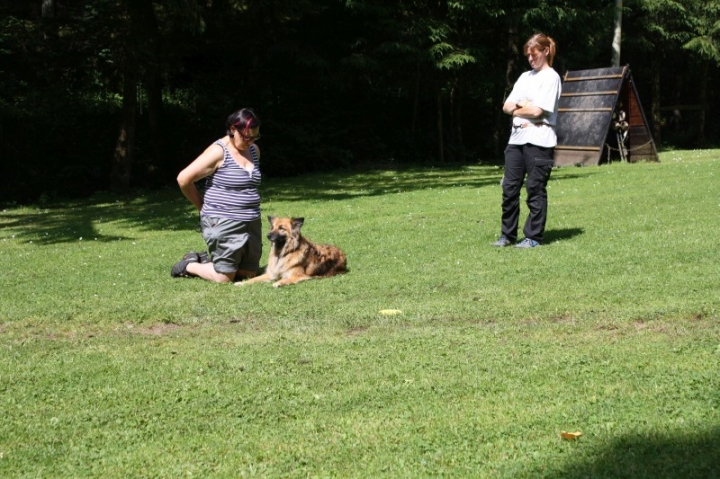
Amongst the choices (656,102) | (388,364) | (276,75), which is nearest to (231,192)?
(388,364)

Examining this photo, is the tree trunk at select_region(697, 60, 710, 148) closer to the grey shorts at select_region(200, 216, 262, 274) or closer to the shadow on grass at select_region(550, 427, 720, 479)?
the grey shorts at select_region(200, 216, 262, 274)

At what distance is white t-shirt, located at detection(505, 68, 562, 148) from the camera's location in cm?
959

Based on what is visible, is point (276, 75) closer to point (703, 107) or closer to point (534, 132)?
point (534, 132)

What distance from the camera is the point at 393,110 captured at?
31.5 meters

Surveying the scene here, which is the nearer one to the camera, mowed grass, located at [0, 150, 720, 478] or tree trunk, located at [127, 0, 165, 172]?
mowed grass, located at [0, 150, 720, 478]

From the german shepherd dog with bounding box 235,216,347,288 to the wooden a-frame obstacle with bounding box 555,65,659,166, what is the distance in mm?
16056

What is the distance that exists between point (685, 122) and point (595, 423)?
4150 cm

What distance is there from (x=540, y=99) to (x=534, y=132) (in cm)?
37

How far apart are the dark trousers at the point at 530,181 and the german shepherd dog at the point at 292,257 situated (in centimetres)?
237

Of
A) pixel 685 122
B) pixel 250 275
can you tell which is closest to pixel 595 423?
pixel 250 275

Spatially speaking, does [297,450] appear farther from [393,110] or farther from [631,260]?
[393,110]

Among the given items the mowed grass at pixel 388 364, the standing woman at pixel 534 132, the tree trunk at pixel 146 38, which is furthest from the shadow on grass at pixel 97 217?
the standing woman at pixel 534 132

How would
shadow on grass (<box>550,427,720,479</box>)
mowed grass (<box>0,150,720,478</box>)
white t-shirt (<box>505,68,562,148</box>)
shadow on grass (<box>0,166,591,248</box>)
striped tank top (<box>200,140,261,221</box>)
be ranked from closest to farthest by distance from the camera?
shadow on grass (<box>550,427,720,479</box>) → mowed grass (<box>0,150,720,478</box>) → striped tank top (<box>200,140,261,221</box>) → white t-shirt (<box>505,68,562,148</box>) → shadow on grass (<box>0,166,591,248</box>)

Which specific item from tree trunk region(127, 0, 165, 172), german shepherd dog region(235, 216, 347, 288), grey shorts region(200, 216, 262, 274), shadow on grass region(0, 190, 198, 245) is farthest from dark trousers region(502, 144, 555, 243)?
tree trunk region(127, 0, 165, 172)
